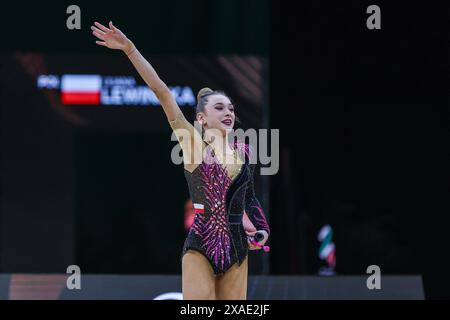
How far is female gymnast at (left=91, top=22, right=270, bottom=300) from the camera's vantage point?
4.16m

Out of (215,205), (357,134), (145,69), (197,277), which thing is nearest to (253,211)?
(215,205)

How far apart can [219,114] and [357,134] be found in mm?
4937

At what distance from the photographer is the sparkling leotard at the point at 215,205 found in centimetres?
420

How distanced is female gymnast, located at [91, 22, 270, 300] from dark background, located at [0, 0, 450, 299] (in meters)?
4.54

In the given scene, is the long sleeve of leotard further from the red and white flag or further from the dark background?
the dark background

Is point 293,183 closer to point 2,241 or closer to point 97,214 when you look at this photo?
point 97,214

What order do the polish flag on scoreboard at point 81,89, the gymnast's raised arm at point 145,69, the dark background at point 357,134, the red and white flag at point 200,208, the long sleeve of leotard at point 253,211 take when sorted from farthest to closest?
the dark background at point 357,134 < the polish flag on scoreboard at point 81,89 < the long sleeve of leotard at point 253,211 < the red and white flag at point 200,208 < the gymnast's raised arm at point 145,69

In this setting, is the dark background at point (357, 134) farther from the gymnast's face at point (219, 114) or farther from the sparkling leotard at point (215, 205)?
the sparkling leotard at point (215, 205)

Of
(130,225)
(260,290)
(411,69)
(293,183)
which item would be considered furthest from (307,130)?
(260,290)

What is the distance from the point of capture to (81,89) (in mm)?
8820

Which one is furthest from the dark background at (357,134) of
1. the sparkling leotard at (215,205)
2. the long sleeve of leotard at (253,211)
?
the sparkling leotard at (215,205)

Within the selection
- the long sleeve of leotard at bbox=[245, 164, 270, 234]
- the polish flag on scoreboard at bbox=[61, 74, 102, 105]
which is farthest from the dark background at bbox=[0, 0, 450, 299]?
the long sleeve of leotard at bbox=[245, 164, 270, 234]

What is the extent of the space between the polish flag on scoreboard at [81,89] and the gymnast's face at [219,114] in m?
4.60
